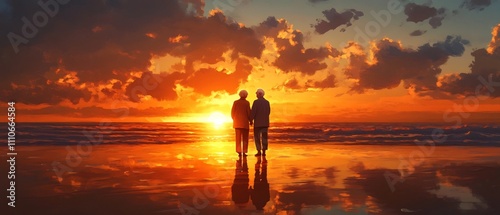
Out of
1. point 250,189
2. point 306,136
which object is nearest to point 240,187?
point 250,189

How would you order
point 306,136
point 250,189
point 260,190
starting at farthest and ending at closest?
1. point 306,136
2. point 250,189
3. point 260,190

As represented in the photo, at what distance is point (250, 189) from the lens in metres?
8.41

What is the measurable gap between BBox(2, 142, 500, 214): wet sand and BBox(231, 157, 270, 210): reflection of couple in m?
0.02

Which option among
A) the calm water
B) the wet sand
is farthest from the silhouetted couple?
the calm water

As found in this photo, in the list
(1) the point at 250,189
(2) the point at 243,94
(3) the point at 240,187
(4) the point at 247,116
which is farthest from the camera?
(2) the point at 243,94

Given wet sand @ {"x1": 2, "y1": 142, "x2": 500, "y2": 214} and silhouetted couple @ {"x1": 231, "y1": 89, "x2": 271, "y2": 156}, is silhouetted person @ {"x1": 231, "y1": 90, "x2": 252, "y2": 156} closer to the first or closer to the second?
silhouetted couple @ {"x1": 231, "y1": 89, "x2": 271, "y2": 156}

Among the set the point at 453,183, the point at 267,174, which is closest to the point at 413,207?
the point at 453,183

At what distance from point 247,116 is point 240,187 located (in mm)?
Answer: 6987

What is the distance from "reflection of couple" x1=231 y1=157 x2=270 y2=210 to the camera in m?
7.15

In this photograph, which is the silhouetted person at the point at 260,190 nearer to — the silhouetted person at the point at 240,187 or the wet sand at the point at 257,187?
the wet sand at the point at 257,187

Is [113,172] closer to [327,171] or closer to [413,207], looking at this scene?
[327,171]

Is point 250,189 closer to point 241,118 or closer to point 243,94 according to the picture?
point 241,118

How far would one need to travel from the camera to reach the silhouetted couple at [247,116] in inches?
607

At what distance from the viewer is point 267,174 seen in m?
10.6
